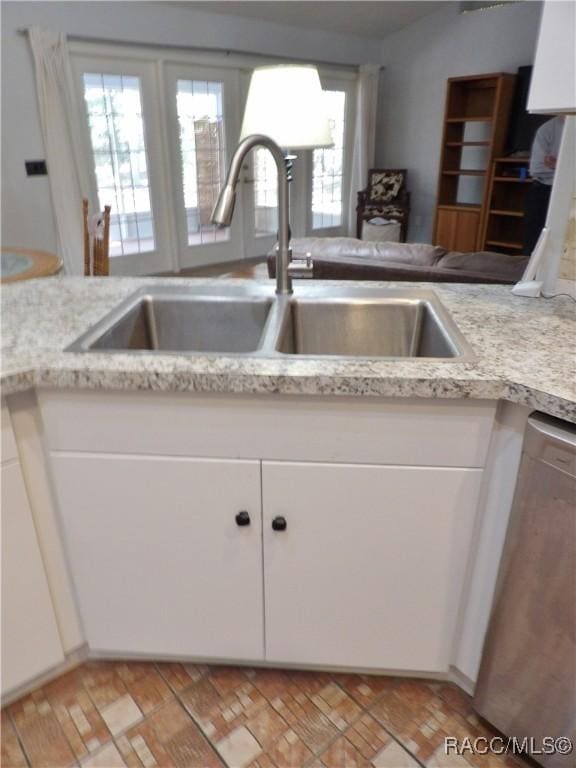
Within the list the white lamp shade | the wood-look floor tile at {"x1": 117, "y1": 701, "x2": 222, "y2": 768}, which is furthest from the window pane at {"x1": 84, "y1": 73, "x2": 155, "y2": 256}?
the wood-look floor tile at {"x1": 117, "y1": 701, "x2": 222, "y2": 768}

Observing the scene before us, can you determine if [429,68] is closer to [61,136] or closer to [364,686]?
[61,136]

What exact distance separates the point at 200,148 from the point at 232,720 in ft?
17.4

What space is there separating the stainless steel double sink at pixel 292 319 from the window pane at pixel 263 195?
4.61m

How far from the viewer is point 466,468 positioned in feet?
3.37

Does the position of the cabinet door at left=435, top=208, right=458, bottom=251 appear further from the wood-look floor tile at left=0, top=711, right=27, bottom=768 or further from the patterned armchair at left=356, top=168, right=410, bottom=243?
the wood-look floor tile at left=0, top=711, right=27, bottom=768

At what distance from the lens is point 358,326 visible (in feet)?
4.64

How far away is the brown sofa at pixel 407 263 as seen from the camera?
7.64ft

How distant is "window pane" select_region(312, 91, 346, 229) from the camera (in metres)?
6.36

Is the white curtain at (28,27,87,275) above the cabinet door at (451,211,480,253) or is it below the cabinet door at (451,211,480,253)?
above

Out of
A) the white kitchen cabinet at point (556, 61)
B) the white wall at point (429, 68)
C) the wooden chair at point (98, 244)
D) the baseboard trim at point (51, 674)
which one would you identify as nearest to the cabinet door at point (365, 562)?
the baseboard trim at point (51, 674)

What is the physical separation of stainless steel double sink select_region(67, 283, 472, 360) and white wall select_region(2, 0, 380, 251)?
375 cm

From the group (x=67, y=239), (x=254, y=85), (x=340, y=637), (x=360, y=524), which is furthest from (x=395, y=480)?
(x=67, y=239)

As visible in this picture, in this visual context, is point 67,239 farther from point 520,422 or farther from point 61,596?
point 520,422

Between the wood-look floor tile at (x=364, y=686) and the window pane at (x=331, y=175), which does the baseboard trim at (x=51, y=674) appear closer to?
the wood-look floor tile at (x=364, y=686)
